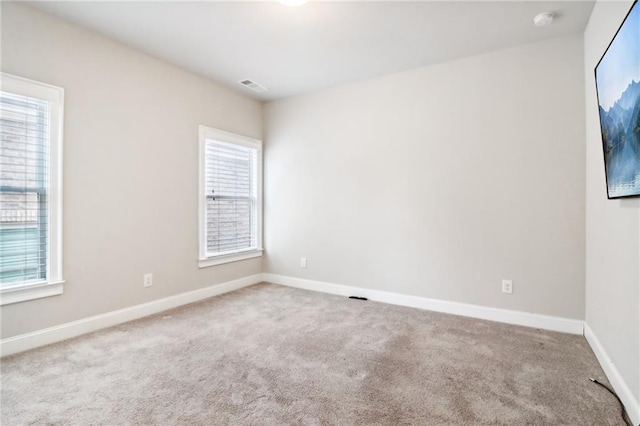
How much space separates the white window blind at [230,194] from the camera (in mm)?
3734

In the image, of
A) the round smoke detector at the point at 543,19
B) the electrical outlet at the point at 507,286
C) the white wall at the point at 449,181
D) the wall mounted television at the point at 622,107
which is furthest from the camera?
the electrical outlet at the point at 507,286

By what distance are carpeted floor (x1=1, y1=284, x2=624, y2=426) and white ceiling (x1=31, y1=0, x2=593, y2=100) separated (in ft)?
8.61

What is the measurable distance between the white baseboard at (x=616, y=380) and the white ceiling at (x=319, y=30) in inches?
98.7

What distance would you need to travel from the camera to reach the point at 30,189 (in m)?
2.35

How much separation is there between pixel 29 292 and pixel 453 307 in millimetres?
3742

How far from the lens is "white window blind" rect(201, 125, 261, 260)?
3.73 m

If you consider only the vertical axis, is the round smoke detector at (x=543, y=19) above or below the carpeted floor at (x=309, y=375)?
above

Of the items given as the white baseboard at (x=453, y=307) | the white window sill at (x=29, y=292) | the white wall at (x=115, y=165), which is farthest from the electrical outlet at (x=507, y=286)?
the white window sill at (x=29, y=292)

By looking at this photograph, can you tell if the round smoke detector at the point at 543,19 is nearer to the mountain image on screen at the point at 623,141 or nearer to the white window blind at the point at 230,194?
the mountain image on screen at the point at 623,141

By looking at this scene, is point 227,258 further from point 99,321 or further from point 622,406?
point 622,406

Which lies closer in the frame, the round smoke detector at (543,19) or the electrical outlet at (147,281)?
the round smoke detector at (543,19)

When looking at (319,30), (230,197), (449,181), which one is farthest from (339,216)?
(319,30)

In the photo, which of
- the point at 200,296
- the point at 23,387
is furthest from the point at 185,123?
the point at 23,387

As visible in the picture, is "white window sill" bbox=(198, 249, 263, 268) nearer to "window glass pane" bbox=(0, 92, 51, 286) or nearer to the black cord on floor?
"window glass pane" bbox=(0, 92, 51, 286)
